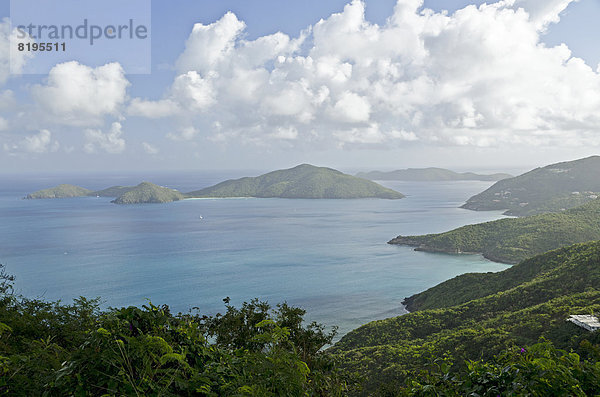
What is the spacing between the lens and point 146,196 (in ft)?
519

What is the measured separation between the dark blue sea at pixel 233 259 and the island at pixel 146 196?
98.9ft

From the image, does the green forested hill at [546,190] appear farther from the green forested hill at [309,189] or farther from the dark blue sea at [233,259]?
the green forested hill at [309,189]

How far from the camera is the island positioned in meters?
154

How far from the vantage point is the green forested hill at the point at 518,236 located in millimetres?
65062

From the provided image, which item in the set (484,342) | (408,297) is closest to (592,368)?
(484,342)

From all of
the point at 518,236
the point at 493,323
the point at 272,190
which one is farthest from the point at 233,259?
the point at 272,190

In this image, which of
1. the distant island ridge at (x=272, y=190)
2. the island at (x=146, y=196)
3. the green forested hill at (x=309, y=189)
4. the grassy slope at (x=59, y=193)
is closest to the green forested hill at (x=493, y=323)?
the distant island ridge at (x=272, y=190)

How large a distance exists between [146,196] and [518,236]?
13416cm

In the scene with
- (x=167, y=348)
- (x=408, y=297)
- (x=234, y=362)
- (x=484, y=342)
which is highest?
(x=167, y=348)

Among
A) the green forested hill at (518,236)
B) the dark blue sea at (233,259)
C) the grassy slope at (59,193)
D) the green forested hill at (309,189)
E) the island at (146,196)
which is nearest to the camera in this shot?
the dark blue sea at (233,259)

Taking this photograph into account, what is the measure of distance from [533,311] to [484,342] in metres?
7.42

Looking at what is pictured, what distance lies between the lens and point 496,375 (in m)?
2.65

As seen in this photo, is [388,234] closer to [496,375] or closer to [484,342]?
[484,342]

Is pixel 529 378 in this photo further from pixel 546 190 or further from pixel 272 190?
pixel 272 190
